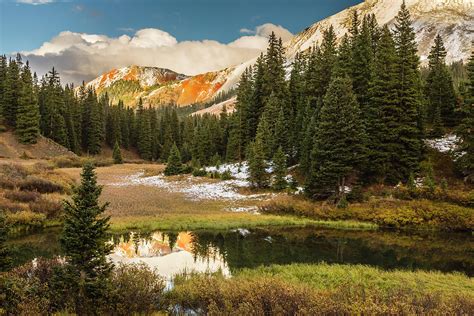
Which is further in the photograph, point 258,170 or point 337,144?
point 258,170

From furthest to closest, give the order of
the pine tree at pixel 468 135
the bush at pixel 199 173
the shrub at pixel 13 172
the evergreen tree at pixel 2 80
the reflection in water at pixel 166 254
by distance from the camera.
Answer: the evergreen tree at pixel 2 80, the bush at pixel 199 173, the pine tree at pixel 468 135, the shrub at pixel 13 172, the reflection in water at pixel 166 254

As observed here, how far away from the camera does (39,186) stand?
37.4m

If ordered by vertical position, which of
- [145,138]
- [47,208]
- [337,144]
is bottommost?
[47,208]

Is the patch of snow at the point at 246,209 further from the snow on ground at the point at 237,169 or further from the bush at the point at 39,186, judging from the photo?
the bush at the point at 39,186

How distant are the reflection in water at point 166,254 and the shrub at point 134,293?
203 inches

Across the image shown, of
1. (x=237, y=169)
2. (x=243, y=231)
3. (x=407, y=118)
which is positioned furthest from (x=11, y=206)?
(x=407, y=118)

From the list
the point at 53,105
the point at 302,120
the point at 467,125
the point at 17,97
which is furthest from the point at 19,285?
the point at 53,105

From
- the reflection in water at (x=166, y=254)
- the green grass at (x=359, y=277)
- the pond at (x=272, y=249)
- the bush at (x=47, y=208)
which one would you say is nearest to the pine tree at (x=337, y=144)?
the pond at (x=272, y=249)

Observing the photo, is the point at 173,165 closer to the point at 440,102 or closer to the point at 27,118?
the point at 27,118

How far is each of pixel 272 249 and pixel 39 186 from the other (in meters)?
24.4

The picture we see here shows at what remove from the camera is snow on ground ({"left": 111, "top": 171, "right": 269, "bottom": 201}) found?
46.8 metres

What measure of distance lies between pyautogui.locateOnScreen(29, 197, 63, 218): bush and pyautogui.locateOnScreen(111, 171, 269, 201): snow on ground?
16986 millimetres

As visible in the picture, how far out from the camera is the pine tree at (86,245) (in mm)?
11328

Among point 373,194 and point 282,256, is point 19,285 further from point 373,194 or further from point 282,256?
point 373,194
